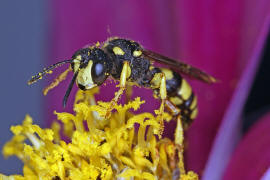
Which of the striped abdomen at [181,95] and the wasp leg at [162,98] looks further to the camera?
the striped abdomen at [181,95]

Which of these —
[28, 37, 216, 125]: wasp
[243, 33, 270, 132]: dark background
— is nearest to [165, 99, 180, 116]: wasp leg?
[28, 37, 216, 125]: wasp

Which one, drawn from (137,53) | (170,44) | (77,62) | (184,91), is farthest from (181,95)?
(170,44)

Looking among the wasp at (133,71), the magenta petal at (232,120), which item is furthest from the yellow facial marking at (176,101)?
the magenta petal at (232,120)

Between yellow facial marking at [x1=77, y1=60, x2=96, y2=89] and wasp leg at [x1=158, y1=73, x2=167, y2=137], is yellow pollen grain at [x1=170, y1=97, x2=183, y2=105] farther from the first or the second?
yellow facial marking at [x1=77, y1=60, x2=96, y2=89]

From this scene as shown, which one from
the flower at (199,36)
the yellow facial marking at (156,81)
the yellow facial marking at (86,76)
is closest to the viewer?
the yellow facial marking at (86,76)

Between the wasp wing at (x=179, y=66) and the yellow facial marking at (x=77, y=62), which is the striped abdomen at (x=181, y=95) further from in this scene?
the yellow facial marking at (x=77, y=62)

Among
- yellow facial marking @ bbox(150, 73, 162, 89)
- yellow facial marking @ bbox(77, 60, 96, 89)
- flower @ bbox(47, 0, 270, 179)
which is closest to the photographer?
yellow facial marking @ bbox(77, 60, 96, 89)

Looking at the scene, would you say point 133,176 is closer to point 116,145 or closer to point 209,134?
point 116,145
